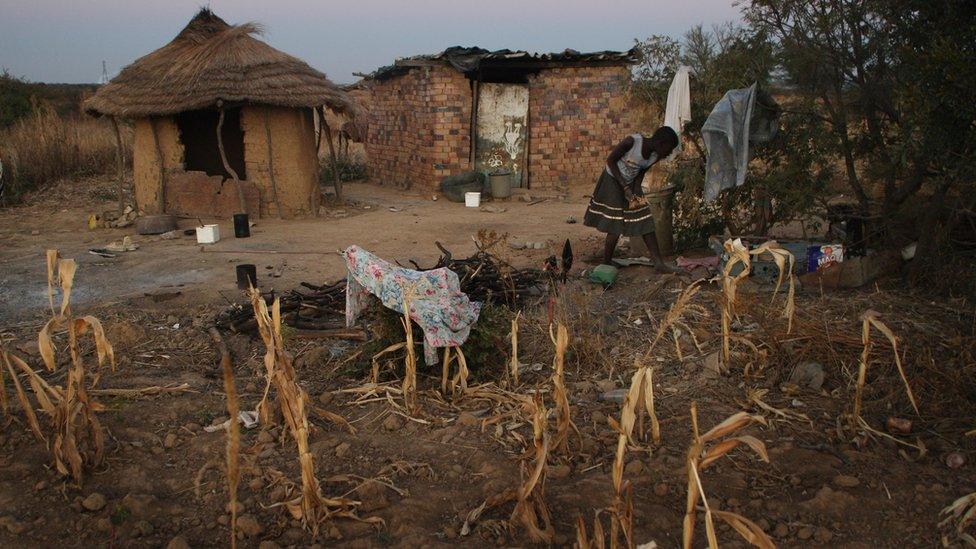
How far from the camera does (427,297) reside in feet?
13.2

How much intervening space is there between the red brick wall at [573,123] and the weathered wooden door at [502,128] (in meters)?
0.16

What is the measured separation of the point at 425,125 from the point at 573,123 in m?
2.58

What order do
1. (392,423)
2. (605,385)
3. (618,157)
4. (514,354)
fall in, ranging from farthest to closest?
(618,157) → (605,385) → (514,354) → (392,423)

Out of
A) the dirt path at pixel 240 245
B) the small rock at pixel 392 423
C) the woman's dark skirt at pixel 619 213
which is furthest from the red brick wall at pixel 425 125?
the small rock at pixel 392 423

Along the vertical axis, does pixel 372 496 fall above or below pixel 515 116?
below

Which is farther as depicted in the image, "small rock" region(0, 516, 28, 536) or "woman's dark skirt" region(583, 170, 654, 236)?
"woman's dark skirt" region(583, 170, 654, 236)

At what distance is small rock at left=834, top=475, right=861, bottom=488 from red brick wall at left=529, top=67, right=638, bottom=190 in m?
10.7

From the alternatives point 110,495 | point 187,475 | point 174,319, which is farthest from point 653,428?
point 174,319

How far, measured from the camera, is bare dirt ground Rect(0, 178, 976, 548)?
2.87m

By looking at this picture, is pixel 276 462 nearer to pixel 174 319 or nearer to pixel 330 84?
pixel 174 319

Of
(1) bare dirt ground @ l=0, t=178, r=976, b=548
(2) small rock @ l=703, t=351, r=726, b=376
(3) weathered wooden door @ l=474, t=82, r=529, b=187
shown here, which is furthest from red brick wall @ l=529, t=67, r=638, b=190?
(2) small rock @ l=703, t=351, r=726, b=376

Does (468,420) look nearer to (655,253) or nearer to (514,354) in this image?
(514,354)

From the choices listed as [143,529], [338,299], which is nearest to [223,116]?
[338,299]

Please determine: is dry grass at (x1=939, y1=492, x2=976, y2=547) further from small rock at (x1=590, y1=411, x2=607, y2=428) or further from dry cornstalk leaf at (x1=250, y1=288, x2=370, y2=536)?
dry cornstalk leaf at (x1=250, y1=288, x2=370, y2=536)
